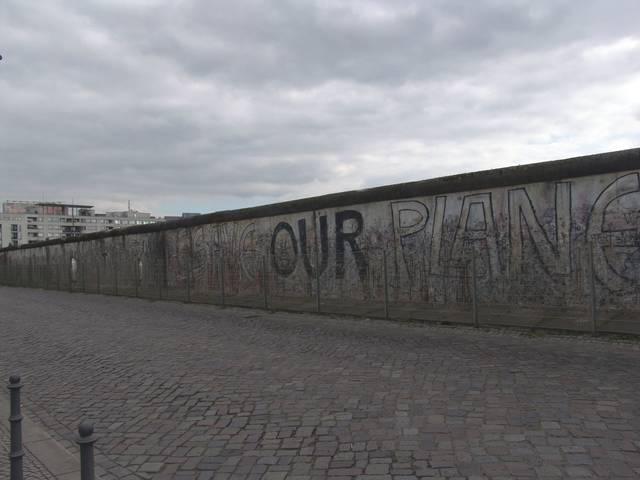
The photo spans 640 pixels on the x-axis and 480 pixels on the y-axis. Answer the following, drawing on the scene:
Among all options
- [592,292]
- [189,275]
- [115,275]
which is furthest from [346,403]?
[115,275]

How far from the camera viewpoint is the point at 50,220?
455 feet

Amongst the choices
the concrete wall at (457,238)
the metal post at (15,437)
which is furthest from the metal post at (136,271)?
the metal post at (15,437)

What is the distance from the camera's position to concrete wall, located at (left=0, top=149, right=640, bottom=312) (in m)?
9.17

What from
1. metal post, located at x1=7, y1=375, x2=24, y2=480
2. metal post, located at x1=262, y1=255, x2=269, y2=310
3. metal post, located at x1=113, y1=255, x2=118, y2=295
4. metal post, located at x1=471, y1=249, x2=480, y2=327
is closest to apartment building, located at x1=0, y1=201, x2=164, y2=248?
metal post, located at x1=113, y1=255, x2=118, y2=295

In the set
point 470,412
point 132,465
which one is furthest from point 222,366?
point 470,412

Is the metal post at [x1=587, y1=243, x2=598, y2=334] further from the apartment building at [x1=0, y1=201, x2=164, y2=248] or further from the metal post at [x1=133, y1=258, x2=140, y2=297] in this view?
the apartment building at [x1=0, y1=201, x2=164, y2=248]

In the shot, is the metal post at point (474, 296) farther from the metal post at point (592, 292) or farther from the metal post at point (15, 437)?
the metal post at point (15, 437)

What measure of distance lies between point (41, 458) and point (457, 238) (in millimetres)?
9327

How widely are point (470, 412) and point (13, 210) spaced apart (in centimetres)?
16251

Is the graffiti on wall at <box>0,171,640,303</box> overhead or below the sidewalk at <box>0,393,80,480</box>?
overhead

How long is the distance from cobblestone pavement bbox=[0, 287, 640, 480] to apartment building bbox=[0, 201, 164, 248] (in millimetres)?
127914

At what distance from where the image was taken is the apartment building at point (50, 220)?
13400 centimetres

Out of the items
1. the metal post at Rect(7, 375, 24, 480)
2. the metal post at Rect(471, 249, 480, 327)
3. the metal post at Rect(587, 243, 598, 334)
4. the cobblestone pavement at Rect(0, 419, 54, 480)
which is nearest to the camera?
the metal post at Rect(7, 375, 24, 480)

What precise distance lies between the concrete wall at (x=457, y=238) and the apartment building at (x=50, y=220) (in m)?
120
